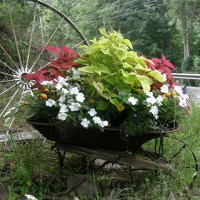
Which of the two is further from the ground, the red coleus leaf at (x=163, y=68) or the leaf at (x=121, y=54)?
the leaf at (x=121, y=54)

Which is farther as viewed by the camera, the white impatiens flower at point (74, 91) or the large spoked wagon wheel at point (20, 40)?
the large spoked wagon wheel at point (20, 40)

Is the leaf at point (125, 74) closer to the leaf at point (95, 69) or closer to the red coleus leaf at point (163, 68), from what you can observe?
the leaf at point (95, 69)

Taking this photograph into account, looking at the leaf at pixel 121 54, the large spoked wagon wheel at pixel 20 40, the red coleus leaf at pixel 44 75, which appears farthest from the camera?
the large spoked wagon wheel at pixel 20 40

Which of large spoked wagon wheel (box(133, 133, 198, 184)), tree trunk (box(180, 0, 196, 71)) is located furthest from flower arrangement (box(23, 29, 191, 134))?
tree trunk (box(180, 0, 196, 71))

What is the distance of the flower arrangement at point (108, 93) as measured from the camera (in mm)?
1581

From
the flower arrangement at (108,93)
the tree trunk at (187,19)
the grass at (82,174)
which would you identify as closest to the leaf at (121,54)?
the flower arrangement at (108,93)

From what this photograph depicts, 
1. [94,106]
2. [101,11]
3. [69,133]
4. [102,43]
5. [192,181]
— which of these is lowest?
[192,181]

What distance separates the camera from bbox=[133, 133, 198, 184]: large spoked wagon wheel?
71.1 inches

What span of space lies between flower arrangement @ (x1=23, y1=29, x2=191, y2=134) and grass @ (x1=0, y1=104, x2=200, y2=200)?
0.99 feet

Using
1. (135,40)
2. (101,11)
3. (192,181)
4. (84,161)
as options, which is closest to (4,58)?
(84,161)

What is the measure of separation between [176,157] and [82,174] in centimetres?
61

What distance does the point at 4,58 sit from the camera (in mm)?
3779

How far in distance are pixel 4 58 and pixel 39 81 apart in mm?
2202

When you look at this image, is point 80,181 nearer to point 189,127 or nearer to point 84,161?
point 84,161
